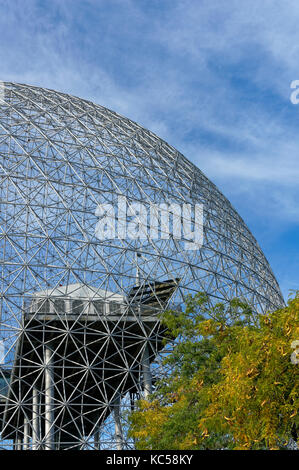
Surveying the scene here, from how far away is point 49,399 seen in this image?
2262cm

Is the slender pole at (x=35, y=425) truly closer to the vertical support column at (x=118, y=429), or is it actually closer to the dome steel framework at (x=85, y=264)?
the dome steel framework at (x=85, y=264)

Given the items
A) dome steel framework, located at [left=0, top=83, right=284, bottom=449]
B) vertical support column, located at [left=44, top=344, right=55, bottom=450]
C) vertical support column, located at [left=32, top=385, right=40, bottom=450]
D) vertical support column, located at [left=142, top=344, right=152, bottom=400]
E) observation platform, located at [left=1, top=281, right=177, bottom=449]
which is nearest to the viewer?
vertical support column, located at [left=32, top=385, right=40, bottom=450]

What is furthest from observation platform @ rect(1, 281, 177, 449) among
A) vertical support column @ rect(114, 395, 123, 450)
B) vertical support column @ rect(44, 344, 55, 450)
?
vertical support column @ rect(114, 395, 123, 450)

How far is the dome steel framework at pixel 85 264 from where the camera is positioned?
75.3 feet

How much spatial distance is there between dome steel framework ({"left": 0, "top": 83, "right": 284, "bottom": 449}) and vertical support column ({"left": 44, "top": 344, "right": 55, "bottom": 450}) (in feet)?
0.15

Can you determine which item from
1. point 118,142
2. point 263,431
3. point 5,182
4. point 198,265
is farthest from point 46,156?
point 263,431

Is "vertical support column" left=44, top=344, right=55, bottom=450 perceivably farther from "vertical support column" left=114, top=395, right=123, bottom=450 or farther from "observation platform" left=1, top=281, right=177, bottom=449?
"vertical support column" left=114, top=395, right=123, bottom=450

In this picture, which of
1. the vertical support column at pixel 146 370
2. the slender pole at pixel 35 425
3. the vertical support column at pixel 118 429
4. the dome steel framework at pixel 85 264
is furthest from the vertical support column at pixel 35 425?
the vertical support column at pixel 146 370

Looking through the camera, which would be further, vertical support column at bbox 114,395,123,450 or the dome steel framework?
vertical support column at bbox 114,395,123,450

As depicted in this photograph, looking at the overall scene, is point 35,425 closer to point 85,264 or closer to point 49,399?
point 49,399

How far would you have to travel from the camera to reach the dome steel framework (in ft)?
75.3

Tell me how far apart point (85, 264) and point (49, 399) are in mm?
5441

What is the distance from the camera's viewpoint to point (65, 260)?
76.6 feet
